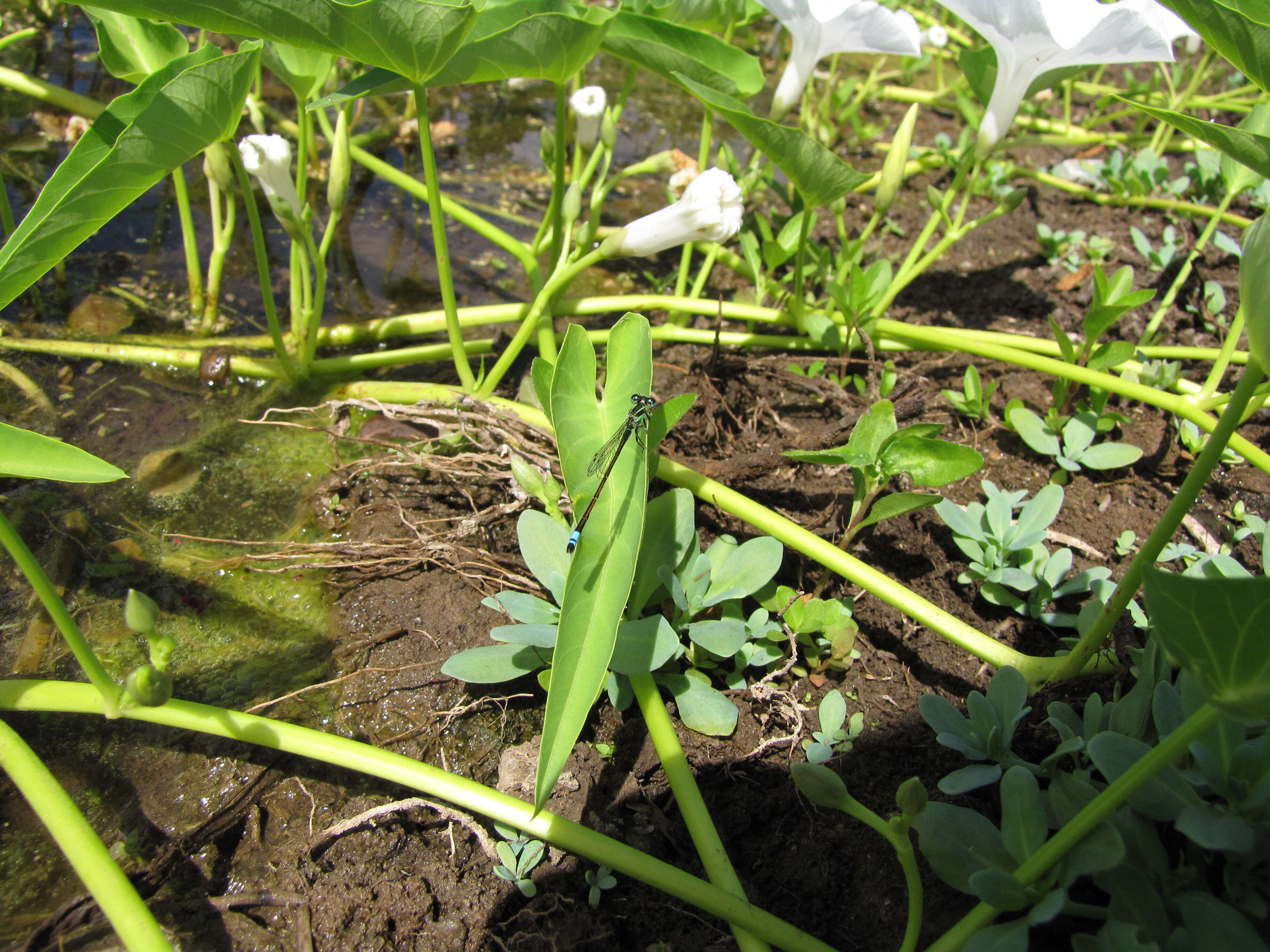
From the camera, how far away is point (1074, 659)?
39.1 inches

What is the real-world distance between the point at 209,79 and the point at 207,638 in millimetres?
810

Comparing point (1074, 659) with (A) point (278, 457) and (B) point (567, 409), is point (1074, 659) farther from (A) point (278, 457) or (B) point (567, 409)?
(A) point (278, 457)

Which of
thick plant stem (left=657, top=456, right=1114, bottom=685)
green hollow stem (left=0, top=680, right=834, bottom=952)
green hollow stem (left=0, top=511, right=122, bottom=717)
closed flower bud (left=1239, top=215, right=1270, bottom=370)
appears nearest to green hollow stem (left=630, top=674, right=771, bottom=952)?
green hollow stem (left=0, top=680, right=834, bottom=952)

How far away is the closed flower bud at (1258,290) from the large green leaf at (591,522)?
60 centimetres

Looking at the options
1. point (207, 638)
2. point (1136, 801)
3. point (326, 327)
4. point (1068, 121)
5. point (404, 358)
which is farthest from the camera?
point (1068, 121)

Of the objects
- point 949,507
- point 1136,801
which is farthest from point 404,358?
point 1136,801

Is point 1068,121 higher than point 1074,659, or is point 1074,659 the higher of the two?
point 1068,121

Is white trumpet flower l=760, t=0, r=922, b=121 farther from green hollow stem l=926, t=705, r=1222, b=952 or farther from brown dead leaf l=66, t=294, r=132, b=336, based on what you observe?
brown dead leaf l=66, t=294, r=132, b=336

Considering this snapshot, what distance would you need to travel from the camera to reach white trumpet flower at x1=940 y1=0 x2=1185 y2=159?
121 centimetres

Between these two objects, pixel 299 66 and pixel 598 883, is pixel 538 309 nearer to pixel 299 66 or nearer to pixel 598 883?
pixel 299 66

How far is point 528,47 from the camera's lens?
1.22 m

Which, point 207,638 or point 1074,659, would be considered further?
point 207,638

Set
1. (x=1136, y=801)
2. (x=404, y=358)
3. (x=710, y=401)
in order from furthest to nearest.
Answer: (x=404, y=358) → (x=710, y=401) → (x=1136, y=801)

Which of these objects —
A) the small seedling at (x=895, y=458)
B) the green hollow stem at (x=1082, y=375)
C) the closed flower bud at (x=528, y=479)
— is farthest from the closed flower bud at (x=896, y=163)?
the closed flower bud at (x=528, y=479)
